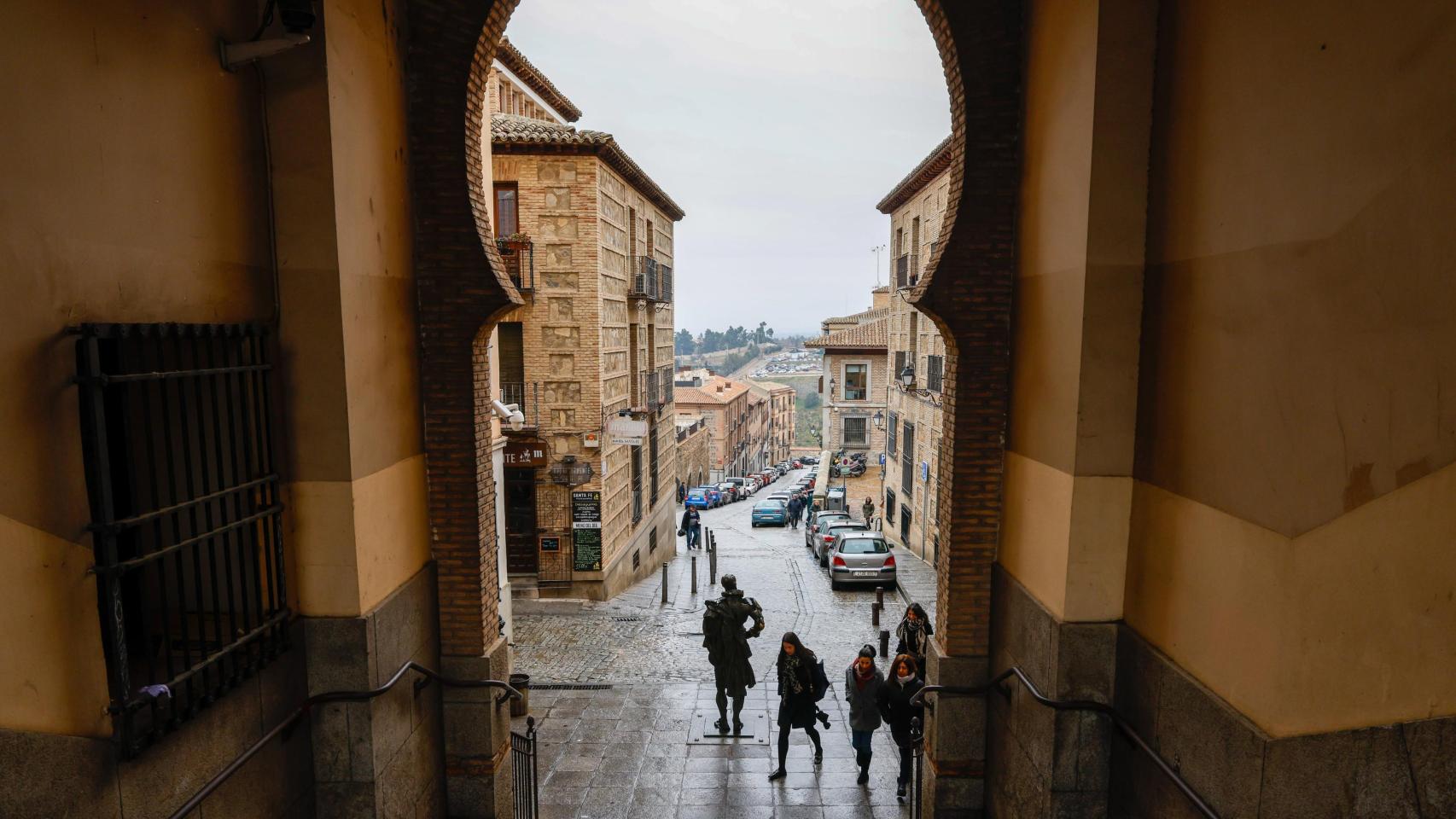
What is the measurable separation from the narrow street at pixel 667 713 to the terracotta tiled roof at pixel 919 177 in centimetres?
1144

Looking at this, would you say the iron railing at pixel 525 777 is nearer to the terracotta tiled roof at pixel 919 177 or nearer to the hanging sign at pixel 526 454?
the hanging sign at pixel 526 454

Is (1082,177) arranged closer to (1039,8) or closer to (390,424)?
(1039,8)

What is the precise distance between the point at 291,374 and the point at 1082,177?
16.9 ft

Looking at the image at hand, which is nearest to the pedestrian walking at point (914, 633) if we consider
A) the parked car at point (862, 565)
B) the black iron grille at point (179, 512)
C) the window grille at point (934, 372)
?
the black iron grille at point (179, 512)

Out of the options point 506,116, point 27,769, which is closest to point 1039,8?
point 27,769

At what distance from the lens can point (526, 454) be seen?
16.5 metres

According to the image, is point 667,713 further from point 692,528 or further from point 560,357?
point 692,528

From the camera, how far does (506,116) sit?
18.0 metres

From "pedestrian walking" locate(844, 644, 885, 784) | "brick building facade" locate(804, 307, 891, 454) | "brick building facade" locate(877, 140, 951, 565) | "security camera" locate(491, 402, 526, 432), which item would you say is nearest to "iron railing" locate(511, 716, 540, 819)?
"pedestrian walking" locate(844, 644, 885, 784)

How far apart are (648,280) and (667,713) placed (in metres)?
15.7

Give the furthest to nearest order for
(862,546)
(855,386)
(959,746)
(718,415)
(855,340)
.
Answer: (718,415) < (855,386) < (855,340) < (862,546) < (959,746)

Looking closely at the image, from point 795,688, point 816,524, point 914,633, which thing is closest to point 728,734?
point 795,688

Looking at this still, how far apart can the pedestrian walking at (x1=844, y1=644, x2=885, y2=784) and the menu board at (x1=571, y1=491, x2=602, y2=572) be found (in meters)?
11.3

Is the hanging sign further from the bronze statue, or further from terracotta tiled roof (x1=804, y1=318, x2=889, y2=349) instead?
terracotta tiled roof (x1=804, y1=318, x2=889, y2=349)
